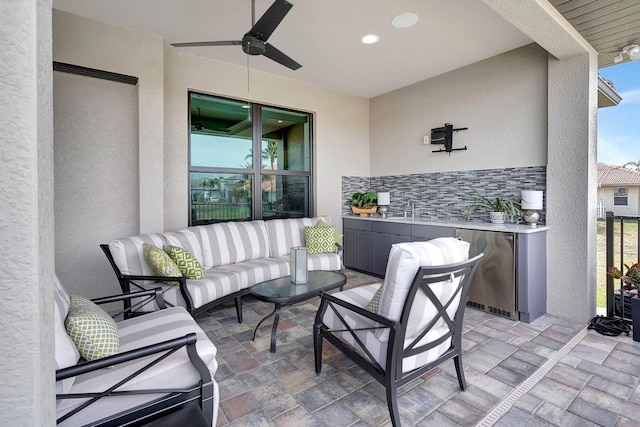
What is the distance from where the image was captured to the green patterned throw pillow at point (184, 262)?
290 centimetres

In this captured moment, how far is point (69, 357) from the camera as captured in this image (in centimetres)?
126

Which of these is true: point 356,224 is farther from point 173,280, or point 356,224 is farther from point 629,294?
point 629,294

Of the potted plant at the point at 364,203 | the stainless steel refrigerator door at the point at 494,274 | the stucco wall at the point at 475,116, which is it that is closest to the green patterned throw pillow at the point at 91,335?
the stainless steel refrigerator door at the point at 494,274

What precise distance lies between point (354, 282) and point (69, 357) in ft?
11.7

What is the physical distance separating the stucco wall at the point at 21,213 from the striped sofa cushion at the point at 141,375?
71 centimetres

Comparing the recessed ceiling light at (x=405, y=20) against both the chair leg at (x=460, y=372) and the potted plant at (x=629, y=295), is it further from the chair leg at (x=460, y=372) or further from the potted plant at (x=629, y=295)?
the potted plant at (x=629, y=295)

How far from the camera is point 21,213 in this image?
64 centimetres

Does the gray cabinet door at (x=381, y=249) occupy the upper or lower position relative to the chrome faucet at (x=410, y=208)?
lower

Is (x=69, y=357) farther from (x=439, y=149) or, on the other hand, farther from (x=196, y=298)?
(x=439, y=149)

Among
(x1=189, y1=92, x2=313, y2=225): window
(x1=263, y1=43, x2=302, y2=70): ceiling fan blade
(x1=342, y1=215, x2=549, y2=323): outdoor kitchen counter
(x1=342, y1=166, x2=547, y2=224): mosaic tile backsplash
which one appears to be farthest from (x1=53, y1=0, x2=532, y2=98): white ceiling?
(x1=342, y1=215, x2=549, y2=323): outdoor kitchen counter

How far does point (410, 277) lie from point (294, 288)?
145 cm

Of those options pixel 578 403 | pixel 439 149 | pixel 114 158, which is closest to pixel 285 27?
pixel 114 158

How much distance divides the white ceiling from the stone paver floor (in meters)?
2.99

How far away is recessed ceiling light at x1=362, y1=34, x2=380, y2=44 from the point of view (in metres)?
3.40
